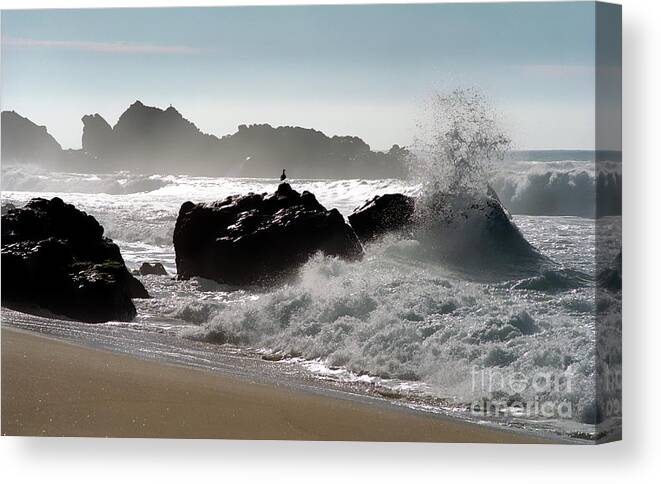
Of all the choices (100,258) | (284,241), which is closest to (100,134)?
Answer: (100,258)

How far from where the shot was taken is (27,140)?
713 centimetres

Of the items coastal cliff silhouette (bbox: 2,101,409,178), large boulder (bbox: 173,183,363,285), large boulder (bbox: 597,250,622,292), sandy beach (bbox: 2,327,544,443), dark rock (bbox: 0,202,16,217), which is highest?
coastal cliff silhouette (bbox: 2,101,409,178)

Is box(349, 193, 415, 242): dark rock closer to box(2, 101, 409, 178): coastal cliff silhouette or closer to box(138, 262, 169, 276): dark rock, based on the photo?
box(2, 101, 409, 178): coastal cliff silhouette

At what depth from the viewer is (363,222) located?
6.94 metres

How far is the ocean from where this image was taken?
21.0 feet

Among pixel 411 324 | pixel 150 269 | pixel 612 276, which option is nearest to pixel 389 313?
pixel 411 324

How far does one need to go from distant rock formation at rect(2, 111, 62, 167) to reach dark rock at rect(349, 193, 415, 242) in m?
1.91

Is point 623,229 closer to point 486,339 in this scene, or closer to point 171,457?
point 486,339

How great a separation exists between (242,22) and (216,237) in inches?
52.1

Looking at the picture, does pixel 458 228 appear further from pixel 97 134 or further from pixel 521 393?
pixel 97 134

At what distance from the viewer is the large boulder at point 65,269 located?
7145 millimetres

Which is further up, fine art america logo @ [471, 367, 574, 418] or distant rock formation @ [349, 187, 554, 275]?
distant rock formation @ [349, 187, 554, 275]

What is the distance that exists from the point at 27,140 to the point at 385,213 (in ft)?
7.37

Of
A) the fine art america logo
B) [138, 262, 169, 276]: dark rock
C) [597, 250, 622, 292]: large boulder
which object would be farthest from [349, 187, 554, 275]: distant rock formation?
[138, 262, 169, 276]: dark rock
